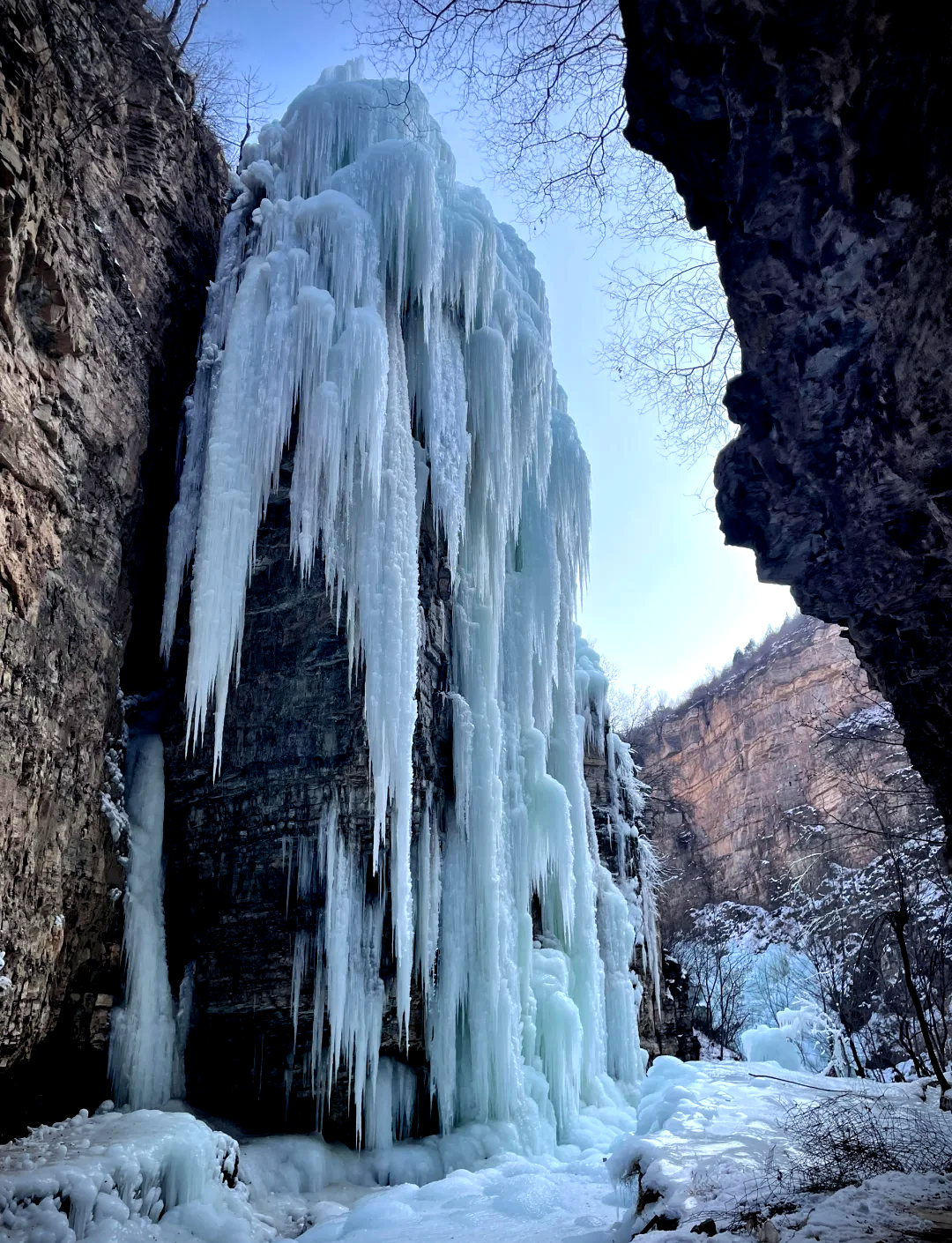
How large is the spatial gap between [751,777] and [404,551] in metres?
A: 20.5

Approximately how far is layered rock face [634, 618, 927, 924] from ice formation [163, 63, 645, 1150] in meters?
13.7

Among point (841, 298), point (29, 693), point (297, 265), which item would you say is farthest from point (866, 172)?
point (297, 265)

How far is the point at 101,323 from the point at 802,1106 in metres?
7.65

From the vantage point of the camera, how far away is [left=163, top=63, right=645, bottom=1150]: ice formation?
7.78 m

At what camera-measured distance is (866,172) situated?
10.2 ft

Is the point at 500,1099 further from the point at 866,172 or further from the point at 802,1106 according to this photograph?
the point at 866,172

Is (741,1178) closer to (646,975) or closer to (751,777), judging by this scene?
(646,975)

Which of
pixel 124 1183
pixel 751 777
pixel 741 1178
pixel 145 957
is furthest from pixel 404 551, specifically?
pixel 751 777

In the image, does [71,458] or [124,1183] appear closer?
[124,1183]

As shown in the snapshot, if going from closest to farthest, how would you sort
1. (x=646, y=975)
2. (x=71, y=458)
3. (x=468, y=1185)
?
(x=468, y=1185), (x=71, y=458), (x=646, y=975)

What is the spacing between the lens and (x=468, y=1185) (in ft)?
21.4

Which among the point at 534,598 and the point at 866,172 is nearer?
the point at 866,172

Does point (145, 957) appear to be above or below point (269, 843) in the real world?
below

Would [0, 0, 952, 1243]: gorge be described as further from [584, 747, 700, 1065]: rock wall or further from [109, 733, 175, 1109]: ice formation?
[584, 747, 700, 1065]: rock wall
